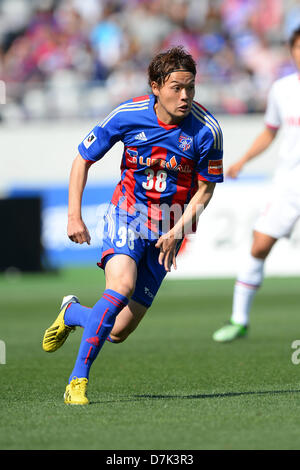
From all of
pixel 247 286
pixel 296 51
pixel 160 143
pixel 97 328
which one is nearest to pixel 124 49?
pixel 247 286

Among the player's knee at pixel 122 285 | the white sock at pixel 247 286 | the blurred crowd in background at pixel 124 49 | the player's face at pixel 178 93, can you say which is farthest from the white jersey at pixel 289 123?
the blurred crowd in background at pixel 124 49

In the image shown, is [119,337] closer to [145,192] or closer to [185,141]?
[145,192]

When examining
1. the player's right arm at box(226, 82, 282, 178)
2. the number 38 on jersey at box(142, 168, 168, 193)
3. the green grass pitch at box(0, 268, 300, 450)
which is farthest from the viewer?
the player's right arm at box(226, 82, 282, 178)

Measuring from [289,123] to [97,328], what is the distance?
3576 mm

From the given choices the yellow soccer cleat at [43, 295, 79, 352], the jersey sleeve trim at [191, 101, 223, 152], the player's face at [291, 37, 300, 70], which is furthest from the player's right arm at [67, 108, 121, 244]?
the player's face at [291, 37, 300, 70]

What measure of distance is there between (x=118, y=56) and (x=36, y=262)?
569 cm

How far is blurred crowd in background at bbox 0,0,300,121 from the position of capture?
63.8ft

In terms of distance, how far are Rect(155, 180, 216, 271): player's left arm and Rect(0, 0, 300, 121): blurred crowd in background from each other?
14.0 meters

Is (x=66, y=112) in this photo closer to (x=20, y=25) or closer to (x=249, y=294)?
(x=20, y=25)

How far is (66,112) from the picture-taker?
1970 centimetres

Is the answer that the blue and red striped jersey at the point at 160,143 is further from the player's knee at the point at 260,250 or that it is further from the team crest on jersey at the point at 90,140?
the player's knee at the point at 260,250

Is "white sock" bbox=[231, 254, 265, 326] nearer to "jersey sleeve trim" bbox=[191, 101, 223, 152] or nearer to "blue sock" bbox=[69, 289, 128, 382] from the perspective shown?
"jersey sleeve trim" bbox=[191, 101, 223, 152]

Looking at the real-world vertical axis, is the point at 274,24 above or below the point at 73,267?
above
